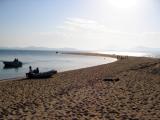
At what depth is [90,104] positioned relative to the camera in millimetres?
11727

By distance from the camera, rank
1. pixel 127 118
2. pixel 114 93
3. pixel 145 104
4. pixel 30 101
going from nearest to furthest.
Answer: pixel 127 118 < pixel 145 104 < pixel 30 101 < pixel 114 93

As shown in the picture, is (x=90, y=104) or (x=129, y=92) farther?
(x=129, y=92)

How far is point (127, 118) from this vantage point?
9258 millimetres

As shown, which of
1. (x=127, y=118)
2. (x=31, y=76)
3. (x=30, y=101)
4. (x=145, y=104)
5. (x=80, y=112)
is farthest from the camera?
(x=31, y=76)

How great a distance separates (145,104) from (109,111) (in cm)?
209

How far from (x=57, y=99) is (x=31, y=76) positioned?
50.1 ft

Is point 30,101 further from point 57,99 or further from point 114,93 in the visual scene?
point 114,93

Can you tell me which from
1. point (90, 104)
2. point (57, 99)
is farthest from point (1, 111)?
point (90, 104)

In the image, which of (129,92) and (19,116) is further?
(129,92)

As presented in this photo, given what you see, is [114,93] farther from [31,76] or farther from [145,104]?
[31,76]

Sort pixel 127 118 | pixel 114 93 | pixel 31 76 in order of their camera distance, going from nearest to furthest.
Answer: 1. pixel 127 118
2. pixel 114 93
3. pixel 31 76

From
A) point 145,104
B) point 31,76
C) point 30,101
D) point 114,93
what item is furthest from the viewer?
point 31,76

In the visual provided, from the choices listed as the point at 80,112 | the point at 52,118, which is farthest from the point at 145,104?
the point at 52,118

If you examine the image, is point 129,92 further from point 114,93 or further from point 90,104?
point 90,104
